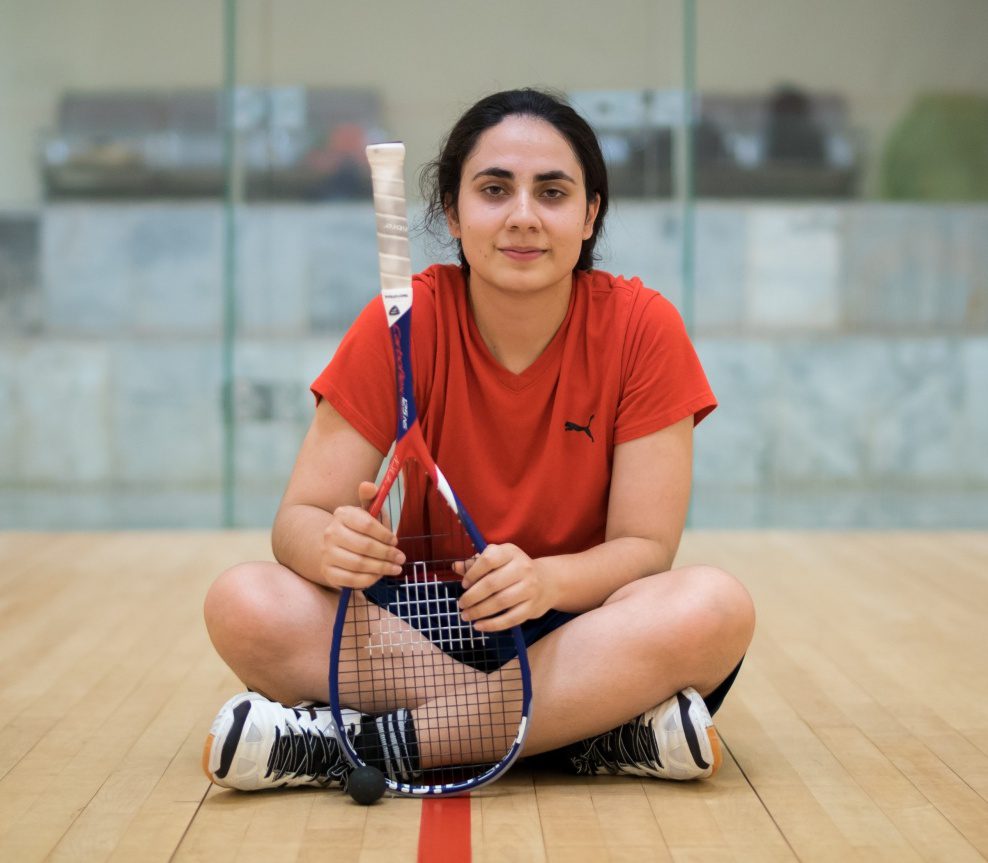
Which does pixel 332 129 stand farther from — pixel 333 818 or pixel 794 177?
pixel 333 818

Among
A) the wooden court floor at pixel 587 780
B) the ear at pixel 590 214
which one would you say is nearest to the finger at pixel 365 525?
the wooden court floor at pixel 587 780

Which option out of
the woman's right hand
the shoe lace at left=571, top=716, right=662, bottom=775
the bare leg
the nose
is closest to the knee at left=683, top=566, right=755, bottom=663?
the bare leg

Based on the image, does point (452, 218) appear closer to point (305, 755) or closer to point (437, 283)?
point (437, 283)

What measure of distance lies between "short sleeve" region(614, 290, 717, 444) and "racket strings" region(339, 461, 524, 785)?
268 mm

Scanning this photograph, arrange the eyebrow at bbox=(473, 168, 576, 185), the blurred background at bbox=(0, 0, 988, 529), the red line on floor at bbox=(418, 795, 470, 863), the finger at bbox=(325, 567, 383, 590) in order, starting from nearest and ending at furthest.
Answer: the red line on floor at bbox=(418, 795, 470, 863)
the finger at bbox=(325, 567, 383, 590)
the eyebrow at bbox=(473, 168, 576, 185)
the blurred background at bbox=(0, 0, 988, 529)

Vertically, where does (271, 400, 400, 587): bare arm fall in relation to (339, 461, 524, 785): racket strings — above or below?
above

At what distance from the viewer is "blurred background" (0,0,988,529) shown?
14.3 ft

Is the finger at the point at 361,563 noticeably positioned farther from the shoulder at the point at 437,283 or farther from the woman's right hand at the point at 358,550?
the shoulder at the point at 437,283

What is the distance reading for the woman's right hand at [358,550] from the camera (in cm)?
166

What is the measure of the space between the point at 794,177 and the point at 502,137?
2.71 m

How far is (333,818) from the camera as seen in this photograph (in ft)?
5.56

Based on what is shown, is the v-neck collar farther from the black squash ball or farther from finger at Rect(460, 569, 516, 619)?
the black squash ball

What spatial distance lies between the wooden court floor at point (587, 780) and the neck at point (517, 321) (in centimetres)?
54

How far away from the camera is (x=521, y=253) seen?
1869 mm
